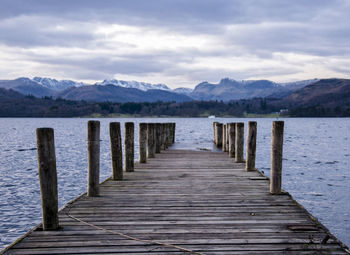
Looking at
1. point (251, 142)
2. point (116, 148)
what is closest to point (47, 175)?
point (116, 148)

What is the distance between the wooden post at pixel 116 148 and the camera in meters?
9.61

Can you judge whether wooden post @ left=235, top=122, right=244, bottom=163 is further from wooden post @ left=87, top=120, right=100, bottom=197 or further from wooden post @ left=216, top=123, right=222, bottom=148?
wooden post @ left=216, top=123, right=222, bottom=148

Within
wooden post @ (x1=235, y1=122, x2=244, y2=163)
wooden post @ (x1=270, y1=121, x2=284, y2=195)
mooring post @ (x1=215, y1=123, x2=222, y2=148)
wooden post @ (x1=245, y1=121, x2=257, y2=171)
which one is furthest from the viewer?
mooring post @ (x1=215, y1=123, x2=222, y2=148)

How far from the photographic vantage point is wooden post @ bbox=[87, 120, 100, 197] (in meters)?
7.71

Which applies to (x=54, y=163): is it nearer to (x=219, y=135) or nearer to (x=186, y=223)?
(x=186, y=223)

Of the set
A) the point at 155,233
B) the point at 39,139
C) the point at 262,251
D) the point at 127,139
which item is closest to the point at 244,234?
the point at 262,251

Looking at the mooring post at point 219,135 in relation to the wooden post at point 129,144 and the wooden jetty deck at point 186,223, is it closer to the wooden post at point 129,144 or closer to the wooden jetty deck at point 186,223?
the wooden post at point 129,144

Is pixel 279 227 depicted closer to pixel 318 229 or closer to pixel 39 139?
pixel 318 229

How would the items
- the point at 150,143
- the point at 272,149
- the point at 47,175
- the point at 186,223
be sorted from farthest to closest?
1. the point at 150,143
2. the point at 272,149
3. the point at 186,223
4. the point at 47,175

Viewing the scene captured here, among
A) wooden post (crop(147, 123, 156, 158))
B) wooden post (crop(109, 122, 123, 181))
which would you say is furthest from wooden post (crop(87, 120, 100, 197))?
wooden post (crop(147, 123, 156, 158))

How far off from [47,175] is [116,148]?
4084mm

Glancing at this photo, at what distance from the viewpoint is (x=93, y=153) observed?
782 cm

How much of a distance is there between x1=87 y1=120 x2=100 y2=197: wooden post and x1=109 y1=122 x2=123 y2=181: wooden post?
1642 mm

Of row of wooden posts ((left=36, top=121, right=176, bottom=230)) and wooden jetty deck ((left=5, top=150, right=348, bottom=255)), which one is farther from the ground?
row of wooden posts ((left=36, top=121, right=176, bottom=230))
